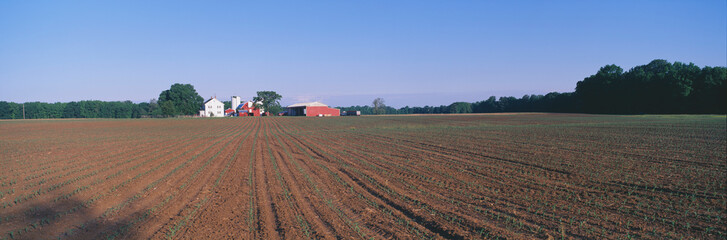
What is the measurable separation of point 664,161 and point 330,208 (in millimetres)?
12653

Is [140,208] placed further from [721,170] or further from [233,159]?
[721,170]

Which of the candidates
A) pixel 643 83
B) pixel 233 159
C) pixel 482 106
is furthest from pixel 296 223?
pixel 482 106

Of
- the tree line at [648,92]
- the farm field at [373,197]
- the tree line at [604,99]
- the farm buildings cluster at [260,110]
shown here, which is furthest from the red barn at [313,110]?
the farm field at [373,197]

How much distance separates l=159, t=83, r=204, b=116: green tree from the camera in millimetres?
105188

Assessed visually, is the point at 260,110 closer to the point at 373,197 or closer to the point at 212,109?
the point at 212,109

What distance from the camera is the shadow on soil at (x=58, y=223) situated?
5.73 metres

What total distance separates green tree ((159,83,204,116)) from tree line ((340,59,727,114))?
114087mm

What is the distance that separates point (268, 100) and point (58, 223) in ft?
375

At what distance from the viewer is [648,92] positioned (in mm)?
78438

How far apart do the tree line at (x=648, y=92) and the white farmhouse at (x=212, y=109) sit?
107894 mm

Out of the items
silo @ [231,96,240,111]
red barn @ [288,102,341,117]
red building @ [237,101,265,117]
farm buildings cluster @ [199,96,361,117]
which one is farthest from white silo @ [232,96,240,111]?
red barn @ [288,102,341,117]

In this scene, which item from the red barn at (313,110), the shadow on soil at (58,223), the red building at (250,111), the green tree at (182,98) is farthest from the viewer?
the red building at (250,111)

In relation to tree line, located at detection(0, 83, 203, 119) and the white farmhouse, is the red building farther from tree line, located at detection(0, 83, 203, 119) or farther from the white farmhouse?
tree line, located at detection(0, 83, 203, 119)

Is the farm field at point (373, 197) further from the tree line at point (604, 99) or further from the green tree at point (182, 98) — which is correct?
the green tree at point (182, 98)
